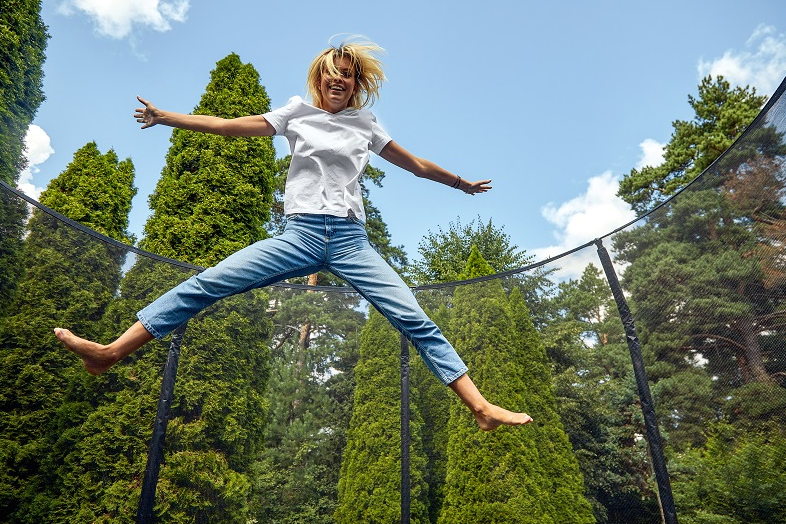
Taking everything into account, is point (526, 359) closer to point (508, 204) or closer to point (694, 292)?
point (694, 292)

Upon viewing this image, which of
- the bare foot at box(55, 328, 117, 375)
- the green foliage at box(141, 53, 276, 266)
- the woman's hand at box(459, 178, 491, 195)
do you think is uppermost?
the green foliage at box(141, 53, 276, 266)

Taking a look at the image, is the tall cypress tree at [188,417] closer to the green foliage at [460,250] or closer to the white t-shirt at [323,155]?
the white t-shirt at [323,155]

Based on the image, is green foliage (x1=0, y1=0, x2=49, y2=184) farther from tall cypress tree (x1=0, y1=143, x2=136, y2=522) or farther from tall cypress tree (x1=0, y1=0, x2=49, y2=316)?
tall cypress tree (x1=0, y1=143, x2=136, y2=522)

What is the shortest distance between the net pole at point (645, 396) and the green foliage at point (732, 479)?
0.17ft

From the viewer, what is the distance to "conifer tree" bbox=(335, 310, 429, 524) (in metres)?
2.89

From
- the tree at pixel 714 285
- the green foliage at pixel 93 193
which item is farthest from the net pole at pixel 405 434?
the green foliage at pixel 93 193

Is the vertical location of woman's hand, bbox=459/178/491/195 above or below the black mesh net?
above

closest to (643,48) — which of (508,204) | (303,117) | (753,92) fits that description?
(753,92)

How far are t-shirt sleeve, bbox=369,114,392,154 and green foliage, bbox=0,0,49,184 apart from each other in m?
3.68

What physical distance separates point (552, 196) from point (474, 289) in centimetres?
1477

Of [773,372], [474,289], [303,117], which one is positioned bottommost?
[773,372]

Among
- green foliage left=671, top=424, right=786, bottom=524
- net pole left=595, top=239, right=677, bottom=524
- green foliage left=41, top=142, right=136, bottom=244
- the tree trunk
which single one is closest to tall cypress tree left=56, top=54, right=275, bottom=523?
net pole left=595, top=239, right=677, bottom=524

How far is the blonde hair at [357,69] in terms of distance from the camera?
1344mm

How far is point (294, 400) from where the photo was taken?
298 centimetres
